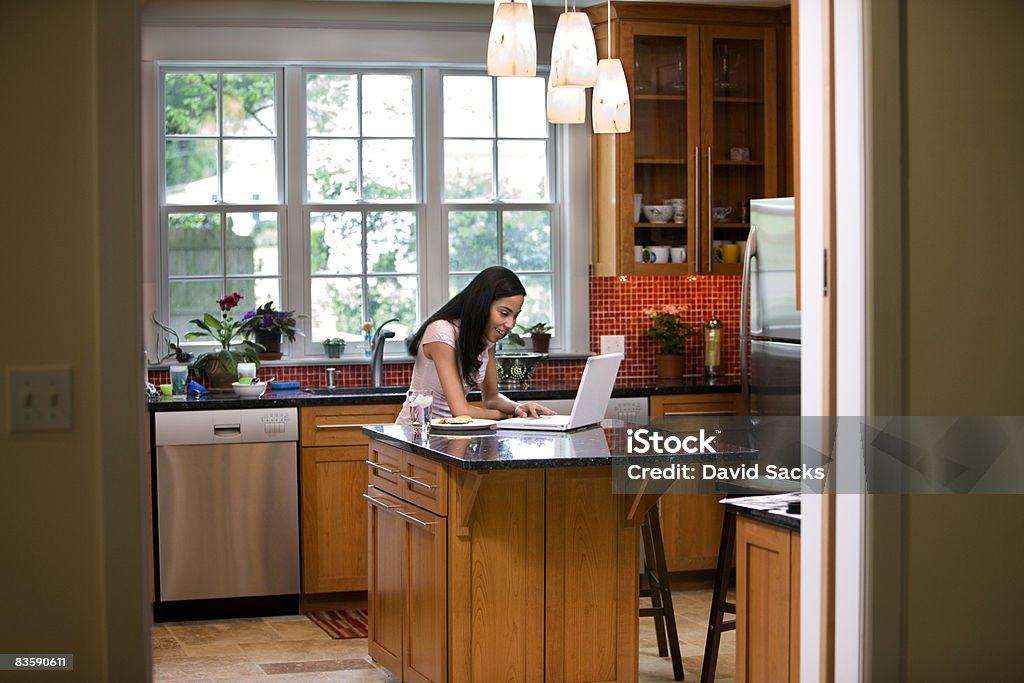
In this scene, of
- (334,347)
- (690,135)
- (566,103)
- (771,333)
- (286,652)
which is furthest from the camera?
(690,135)

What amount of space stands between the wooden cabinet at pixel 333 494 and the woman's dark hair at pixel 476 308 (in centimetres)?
112

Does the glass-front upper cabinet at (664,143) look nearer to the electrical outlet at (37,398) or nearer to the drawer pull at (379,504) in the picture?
the drawer pull at (379,504)

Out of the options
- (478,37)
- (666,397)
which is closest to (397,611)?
(666,397)

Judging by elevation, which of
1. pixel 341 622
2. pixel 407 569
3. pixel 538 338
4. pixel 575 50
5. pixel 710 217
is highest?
pixel 575 50

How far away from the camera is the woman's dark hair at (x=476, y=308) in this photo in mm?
4281

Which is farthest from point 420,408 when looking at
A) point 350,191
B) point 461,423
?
point 350,191

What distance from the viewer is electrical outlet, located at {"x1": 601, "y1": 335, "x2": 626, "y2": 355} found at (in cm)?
609

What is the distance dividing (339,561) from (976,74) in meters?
3.72

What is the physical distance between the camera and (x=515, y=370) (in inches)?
225

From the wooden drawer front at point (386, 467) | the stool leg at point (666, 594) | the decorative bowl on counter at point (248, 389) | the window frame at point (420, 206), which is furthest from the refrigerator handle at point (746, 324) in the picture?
the decorative bowl on counter at point (248, 389)

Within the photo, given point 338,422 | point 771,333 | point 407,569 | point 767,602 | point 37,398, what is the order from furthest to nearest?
point 771,333 → point 338,422 → point 407,569 → point 767,602 → point 37,398

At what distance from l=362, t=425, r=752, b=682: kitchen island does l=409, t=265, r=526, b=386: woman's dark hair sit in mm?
506

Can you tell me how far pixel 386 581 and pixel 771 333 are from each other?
7.42ft

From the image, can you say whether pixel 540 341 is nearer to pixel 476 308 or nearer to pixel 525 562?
pixel 476 308
